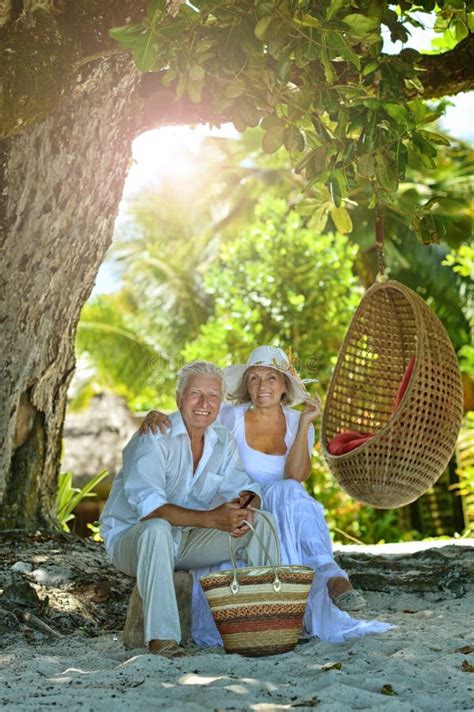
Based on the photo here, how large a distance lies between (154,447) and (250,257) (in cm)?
920

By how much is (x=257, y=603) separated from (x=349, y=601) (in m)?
0.59

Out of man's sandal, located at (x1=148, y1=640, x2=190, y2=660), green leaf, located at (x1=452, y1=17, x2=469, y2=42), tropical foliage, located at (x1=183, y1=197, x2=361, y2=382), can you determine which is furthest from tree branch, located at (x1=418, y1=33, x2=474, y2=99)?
tropical foliage, located at (x1=183, y1=197, x2=361, y2=382)

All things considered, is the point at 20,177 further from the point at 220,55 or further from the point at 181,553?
the point at 181,553

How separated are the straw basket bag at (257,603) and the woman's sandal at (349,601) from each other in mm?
419

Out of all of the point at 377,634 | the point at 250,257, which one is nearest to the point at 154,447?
the point at 377,634

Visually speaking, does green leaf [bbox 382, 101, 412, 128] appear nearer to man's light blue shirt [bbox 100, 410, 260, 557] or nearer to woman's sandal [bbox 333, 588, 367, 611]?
man's light blue shirt [bbox 100, 410, 260, 557]

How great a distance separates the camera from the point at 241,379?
4.62 m

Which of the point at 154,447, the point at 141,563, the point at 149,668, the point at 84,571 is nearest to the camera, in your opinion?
the point at 149,668

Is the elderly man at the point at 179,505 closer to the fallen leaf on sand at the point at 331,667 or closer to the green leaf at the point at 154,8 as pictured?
the fallen leaf on sand at the point at 331,667

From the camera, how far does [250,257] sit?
12.9 meters

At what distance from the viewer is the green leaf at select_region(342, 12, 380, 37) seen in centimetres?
350

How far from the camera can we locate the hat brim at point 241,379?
14.9ft

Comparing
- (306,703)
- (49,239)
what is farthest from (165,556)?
(49,239)

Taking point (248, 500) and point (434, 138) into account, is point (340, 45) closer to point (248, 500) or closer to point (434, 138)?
point (434, 138)
